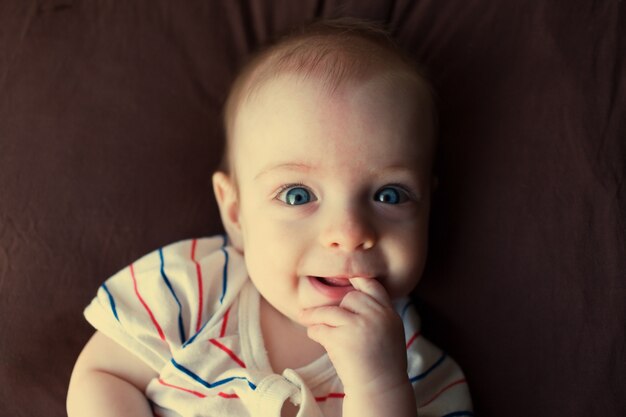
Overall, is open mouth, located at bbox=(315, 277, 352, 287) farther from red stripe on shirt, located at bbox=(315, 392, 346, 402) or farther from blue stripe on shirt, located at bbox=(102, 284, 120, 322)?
blue stripe on shirt, located at bbox=(102, 284, 120, 322)

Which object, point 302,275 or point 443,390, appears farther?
point 443,390

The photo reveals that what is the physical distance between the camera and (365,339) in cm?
105

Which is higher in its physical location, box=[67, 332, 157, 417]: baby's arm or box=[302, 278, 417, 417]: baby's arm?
box=[302, 278, 417, 417]: baby's arm

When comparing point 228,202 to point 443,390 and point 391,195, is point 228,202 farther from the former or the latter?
point 443,390

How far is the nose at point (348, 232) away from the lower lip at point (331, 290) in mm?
77

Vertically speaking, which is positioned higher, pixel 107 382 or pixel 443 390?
pixel 107 382

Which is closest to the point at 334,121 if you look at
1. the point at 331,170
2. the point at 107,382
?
the point at 331,170

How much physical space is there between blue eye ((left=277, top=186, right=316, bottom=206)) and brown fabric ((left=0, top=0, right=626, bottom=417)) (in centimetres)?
30

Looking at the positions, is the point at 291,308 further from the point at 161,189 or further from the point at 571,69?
the point at 571,69

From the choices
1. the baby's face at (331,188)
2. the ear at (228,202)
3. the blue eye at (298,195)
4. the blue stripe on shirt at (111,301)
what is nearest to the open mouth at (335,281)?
the baby's face at (331,188)

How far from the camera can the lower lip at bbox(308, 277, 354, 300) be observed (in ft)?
3.61

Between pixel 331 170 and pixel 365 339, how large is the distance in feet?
0.86

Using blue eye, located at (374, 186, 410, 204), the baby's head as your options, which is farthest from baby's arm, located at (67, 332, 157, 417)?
blue eye, located at (374, 186, 410, 204)

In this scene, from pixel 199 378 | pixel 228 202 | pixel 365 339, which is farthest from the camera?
pixel 228 202
